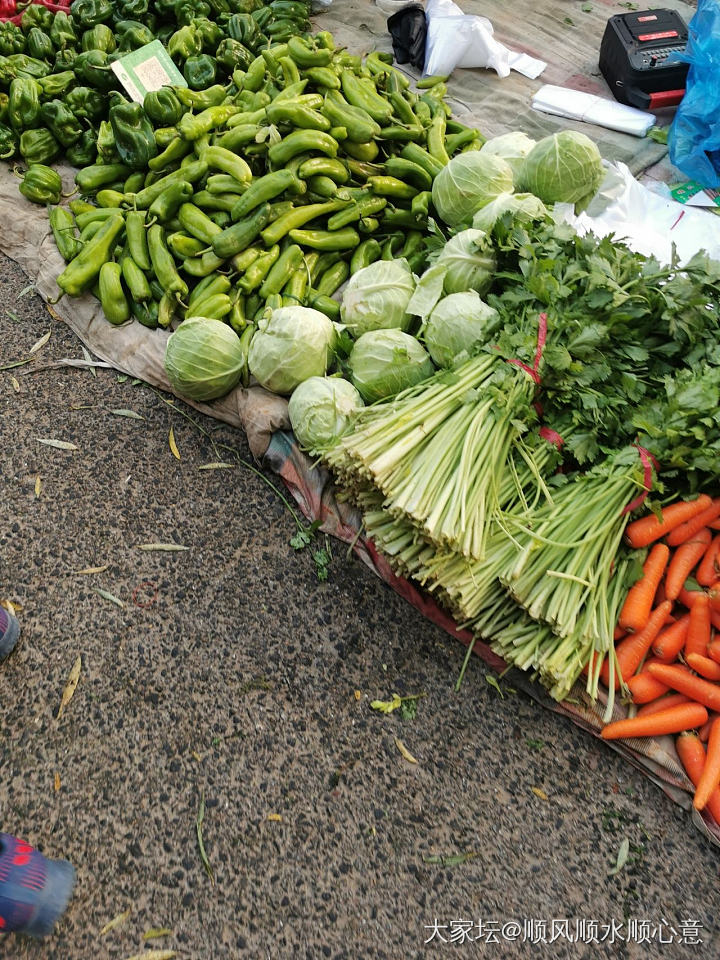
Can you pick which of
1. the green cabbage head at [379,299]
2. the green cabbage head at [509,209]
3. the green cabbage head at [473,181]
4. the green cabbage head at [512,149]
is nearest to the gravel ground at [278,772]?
the green cabbage head at [379,299]

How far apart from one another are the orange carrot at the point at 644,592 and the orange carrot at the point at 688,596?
93 mm

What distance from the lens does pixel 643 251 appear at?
3488 millimetres

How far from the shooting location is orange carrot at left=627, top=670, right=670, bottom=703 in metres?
2.32

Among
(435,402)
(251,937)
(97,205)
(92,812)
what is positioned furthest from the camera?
(97,205)

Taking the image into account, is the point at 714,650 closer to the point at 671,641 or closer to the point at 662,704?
the point at 671,641

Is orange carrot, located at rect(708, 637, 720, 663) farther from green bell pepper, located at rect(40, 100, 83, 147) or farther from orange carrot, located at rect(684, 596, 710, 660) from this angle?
green bell pepper, located at rect(40, 100, 83, 147)

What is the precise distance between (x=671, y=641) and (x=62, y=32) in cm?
502

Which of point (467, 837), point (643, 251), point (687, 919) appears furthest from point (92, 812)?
point (643, 251)

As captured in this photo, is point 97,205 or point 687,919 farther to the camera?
point 97,205

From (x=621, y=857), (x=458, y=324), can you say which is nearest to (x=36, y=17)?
(x=458, y=324)

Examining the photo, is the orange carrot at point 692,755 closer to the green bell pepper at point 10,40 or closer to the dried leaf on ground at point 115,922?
the dried leaf on ground at point 115,922

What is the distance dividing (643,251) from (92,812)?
343cm

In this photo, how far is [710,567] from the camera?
242 centimetres

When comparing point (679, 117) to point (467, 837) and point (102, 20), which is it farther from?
point (467, 837)
